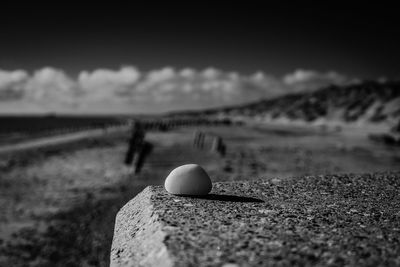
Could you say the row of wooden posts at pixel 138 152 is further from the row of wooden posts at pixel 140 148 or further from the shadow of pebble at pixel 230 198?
the shadow of pebble at pixel 230 198

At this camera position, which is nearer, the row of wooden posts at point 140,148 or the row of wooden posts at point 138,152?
the row of wooden posts at point 138,152

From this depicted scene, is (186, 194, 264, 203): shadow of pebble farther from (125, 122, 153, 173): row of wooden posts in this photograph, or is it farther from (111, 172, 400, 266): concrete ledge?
(125, 122, 153, 173): row of wooden posts

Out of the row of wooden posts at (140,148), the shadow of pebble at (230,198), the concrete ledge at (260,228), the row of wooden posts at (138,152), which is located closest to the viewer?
the concrete ledge at (260,228)

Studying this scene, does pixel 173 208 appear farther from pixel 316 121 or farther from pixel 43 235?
pixel 316 121

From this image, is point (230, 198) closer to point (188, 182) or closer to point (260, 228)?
point (188, 182)

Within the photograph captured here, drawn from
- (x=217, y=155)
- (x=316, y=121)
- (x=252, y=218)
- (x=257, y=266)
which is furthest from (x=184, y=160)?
(x=316, y=121)

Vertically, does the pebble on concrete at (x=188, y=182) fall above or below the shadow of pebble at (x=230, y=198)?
above

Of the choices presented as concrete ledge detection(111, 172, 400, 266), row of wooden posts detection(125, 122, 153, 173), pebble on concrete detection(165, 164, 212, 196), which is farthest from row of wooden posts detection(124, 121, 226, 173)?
concrete ledge detection(111, 172, 400, 266)

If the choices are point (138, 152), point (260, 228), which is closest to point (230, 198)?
point (260, 228)

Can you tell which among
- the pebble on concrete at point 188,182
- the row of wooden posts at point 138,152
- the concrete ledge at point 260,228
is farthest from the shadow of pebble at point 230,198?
the row of wooden posts at point 138,152
